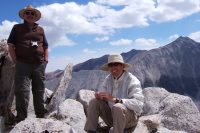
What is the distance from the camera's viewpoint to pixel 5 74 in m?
7.69

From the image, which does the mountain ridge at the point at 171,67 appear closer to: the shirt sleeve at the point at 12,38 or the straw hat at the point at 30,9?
the straw hat at the point at 30,9

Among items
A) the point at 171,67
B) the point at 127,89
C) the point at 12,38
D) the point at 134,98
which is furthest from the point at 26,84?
the point at 171,67

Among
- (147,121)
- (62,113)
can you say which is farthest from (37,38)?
(147,121)

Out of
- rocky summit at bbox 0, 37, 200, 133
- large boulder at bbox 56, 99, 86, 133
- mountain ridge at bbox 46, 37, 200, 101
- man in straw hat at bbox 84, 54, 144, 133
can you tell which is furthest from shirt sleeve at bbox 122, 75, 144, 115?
mountain ridge at bbox 46, 37, 200, 101

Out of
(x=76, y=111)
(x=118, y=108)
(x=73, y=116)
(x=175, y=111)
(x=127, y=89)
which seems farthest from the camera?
(x=175, y=111)

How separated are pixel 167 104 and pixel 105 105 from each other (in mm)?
4039

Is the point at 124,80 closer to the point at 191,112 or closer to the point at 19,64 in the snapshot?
the point at 19,64

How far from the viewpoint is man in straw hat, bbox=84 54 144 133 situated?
4.22 m

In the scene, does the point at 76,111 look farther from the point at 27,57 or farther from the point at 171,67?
the point at 171,67

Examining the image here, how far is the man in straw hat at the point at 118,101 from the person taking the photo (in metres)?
4.22

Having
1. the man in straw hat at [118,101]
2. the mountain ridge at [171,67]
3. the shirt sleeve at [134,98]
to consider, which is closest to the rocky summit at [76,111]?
the man in straw hat at [118,101]

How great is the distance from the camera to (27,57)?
5.60 m

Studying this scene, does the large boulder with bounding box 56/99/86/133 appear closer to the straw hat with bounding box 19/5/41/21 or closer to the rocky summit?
the rocky summit

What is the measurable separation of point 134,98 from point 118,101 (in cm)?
34
